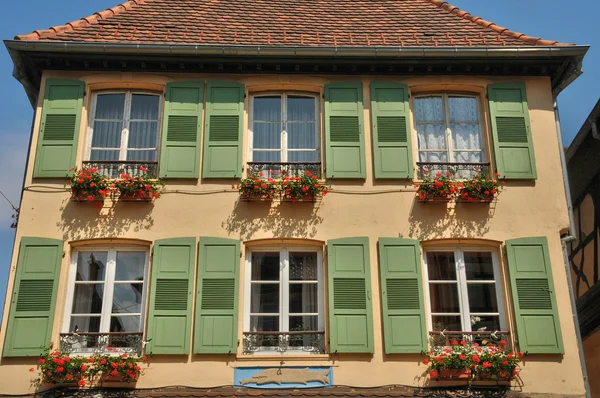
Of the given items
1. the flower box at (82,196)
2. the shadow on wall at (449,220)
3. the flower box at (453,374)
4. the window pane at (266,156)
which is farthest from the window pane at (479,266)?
Result: the flower box at (82,196)

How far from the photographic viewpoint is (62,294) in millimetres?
10102


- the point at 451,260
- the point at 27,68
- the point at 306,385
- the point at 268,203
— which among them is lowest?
the point at 306,385

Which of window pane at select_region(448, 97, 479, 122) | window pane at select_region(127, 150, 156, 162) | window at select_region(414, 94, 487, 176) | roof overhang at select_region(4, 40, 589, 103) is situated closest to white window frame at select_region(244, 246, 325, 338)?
window pane at select_region(127, 150, 156, 162)

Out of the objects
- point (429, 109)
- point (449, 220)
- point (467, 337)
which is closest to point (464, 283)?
point (467, 337)

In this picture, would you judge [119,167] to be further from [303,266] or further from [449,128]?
[449,128]

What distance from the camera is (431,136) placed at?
37.8 feet

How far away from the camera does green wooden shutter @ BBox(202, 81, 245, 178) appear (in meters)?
10.9

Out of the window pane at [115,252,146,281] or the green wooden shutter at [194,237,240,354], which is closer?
the green wooden shutter at [194,237,240,354]

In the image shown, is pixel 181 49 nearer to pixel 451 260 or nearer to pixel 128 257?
pixel 128 257

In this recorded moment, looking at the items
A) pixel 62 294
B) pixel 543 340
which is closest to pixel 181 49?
pixel 62 294

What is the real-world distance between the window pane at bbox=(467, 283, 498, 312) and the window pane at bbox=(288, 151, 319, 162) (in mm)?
2953

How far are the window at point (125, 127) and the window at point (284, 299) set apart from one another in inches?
94.8

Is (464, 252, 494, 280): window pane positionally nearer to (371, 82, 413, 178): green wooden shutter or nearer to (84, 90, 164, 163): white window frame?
(371, 82, 413, 178): green wooden shutter

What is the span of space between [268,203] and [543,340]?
414 cm
